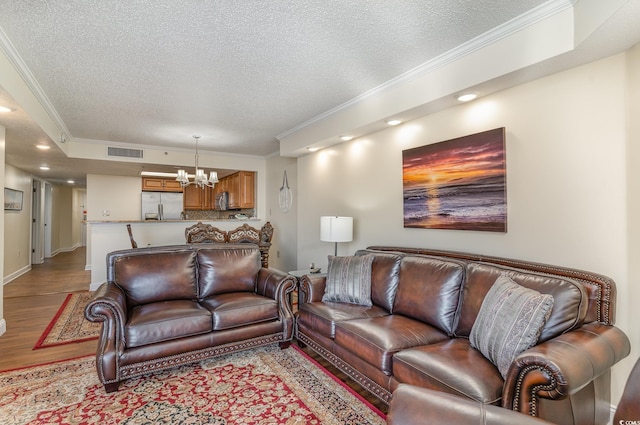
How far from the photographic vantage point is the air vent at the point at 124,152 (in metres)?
5.63

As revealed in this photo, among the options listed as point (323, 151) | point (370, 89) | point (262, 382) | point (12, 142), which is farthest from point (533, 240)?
point (12, 142)

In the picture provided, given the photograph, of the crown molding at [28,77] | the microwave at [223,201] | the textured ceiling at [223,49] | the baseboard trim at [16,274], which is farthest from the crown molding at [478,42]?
the baseboard trim at [16,274]

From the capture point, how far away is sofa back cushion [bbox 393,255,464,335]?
235cm

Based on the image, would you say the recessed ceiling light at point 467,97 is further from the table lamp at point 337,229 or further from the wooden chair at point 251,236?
the wooden chair at point 251,236

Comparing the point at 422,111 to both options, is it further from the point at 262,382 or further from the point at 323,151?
the point at 262,382

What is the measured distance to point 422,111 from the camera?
311 cm

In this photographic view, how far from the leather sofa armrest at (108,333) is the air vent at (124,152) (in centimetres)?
406

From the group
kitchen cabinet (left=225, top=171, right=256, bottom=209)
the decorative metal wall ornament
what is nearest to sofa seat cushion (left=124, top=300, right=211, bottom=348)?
the decorative metal wall ornament

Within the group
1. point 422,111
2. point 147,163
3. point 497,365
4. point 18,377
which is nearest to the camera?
point 497,365

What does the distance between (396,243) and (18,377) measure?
11.5ft

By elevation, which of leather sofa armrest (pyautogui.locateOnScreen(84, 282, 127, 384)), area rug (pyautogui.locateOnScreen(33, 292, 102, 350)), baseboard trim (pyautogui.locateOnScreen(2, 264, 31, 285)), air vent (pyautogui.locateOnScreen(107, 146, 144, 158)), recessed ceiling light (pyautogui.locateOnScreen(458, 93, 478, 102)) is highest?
air vent (pyautogui.locateOnScreen(107, 146, 144, 158))

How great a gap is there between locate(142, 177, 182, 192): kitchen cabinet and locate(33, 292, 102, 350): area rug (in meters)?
3.91

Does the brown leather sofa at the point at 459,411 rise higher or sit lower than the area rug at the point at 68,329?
higher

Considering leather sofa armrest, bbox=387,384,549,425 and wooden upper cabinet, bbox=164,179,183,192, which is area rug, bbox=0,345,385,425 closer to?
leather sofa armrest, bbox=387,384,549,425
